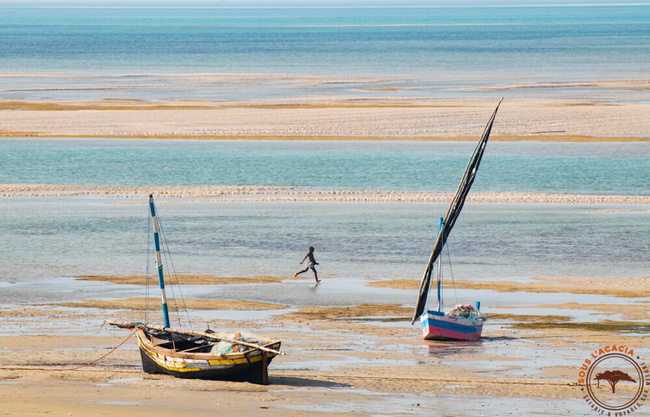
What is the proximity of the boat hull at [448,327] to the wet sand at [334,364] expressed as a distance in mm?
247

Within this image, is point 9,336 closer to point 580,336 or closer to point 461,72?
point 580,336

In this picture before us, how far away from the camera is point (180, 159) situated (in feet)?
169

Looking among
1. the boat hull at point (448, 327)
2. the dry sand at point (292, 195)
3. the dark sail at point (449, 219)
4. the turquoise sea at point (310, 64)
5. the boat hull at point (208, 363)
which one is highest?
the turquoise sea at point (310, 64)

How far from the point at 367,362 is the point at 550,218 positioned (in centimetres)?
1923

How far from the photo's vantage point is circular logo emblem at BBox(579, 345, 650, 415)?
17.8 meters

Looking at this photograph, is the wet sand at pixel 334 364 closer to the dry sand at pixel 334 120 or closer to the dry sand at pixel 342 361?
the dry sand at pixel 342 361

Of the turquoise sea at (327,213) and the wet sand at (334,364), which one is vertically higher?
the turquoise sea at (327,213)

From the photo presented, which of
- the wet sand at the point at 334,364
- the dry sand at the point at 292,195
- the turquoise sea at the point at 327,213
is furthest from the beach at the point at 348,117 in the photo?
the wet sand at the point at 334,364

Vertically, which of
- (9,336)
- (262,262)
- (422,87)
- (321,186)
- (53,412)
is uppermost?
(422,87)

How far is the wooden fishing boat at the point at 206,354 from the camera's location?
18.5 m

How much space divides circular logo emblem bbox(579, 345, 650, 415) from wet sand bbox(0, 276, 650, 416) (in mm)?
279

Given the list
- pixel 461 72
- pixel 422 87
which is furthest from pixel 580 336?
pixel 461 72

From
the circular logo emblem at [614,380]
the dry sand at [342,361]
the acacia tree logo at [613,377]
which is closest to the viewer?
the dry sand at [342,361]

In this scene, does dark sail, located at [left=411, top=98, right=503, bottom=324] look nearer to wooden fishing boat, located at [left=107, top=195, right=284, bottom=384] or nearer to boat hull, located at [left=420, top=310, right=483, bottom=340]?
boat hull, located at [left=420, top=310, right=483, bottom=340]
